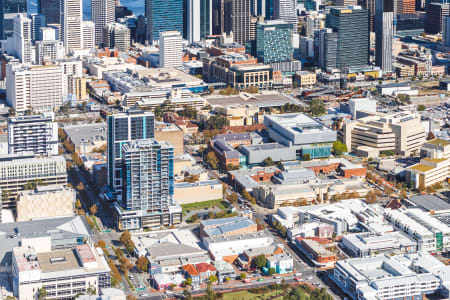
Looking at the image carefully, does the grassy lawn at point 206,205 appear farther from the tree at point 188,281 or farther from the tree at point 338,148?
the tree at point 338,148

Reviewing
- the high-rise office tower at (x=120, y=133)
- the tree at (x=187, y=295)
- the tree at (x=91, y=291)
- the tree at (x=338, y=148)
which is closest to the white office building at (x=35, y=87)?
the high-rise office tower at (x=120, y=133)

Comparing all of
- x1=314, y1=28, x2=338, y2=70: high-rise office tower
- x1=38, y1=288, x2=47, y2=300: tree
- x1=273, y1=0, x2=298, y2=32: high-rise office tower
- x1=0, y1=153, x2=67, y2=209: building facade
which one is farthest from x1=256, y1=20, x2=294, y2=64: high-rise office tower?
x1=38, y1=288, x2=47, y2=300: tree

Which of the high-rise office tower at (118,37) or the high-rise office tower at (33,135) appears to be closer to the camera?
the high-rise office tower at (33,135)

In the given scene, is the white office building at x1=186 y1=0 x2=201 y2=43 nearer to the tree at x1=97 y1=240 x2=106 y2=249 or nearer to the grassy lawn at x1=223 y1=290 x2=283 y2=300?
the tree at x1=97 y1=240 x2=106 y2=249

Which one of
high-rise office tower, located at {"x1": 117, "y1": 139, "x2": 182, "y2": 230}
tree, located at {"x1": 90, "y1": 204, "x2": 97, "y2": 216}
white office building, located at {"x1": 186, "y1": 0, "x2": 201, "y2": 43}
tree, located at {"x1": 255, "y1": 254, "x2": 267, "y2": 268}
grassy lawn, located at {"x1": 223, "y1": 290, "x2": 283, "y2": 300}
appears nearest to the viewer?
grassy lawn, located at {"x1": 223, "y1": 290, "x2": 283, "y2": 300}

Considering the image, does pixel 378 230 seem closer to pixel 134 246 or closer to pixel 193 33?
pixel 134 246

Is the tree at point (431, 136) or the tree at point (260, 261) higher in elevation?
the tree at point (431, 136)
